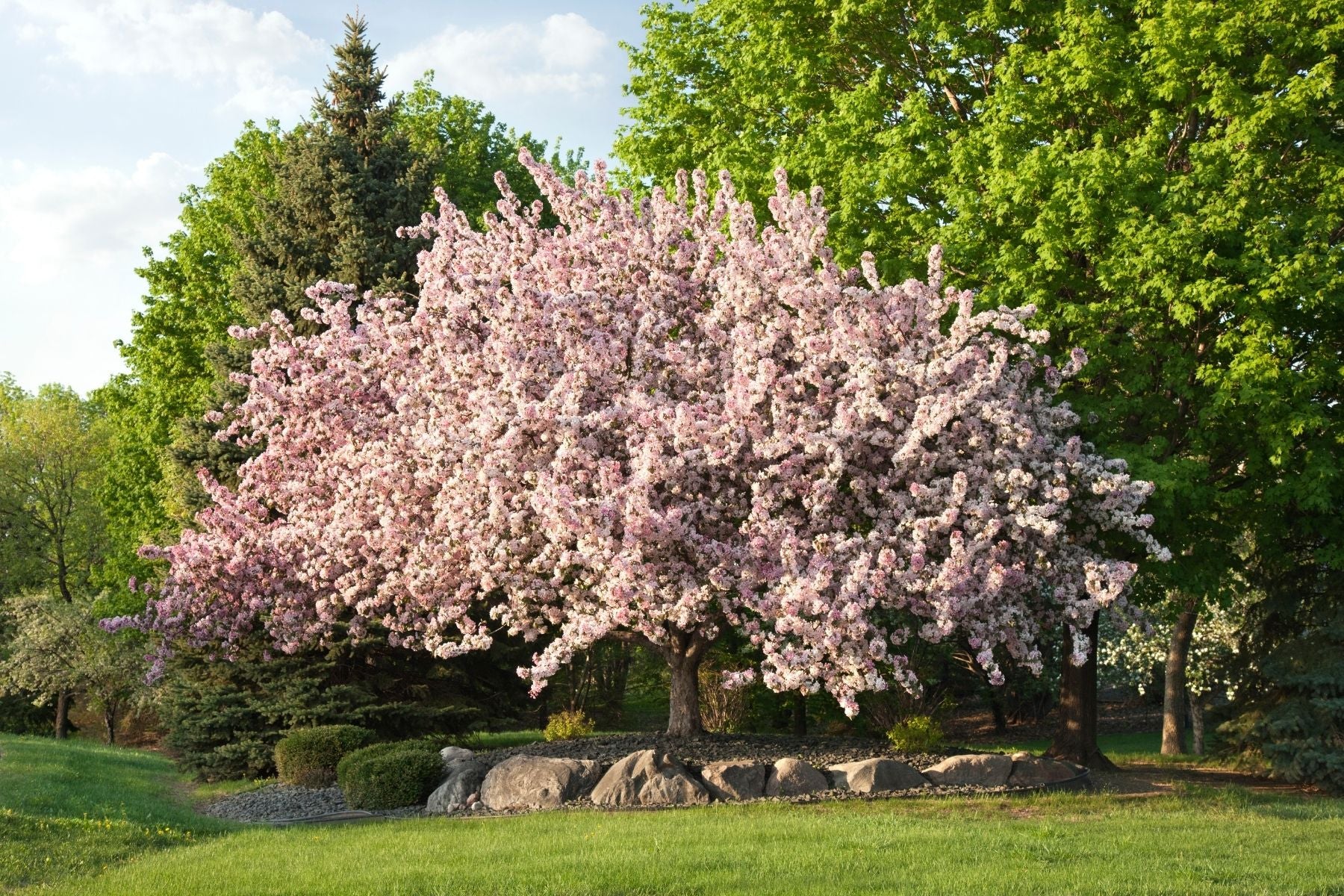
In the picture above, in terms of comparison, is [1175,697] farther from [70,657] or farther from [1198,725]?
[70,657]

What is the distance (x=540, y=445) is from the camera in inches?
A: 598

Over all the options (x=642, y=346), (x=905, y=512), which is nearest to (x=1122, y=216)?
(x=905, y=512)

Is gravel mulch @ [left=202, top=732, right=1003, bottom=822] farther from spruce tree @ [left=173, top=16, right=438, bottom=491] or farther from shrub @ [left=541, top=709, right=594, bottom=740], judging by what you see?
spruce tree @ [left=173, top=16, right=438, bottom=491]

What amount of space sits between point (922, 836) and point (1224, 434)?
33.1 ft

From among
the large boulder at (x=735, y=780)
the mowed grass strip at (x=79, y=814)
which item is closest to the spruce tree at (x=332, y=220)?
the mowed grass strip at (x=79, y=814)

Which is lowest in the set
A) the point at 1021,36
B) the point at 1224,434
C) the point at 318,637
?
the point at 318,637

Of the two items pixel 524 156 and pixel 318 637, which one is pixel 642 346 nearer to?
pixel 524 156

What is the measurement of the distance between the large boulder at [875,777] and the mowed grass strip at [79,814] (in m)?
7.70

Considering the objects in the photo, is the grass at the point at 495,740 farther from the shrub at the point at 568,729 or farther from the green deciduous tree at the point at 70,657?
the green deciduous tree at the point at 70,657

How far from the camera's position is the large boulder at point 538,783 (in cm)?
1494

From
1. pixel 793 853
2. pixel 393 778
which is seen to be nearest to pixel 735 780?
pixel 793 853

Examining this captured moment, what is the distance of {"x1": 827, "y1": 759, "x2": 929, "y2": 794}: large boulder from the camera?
14891mm

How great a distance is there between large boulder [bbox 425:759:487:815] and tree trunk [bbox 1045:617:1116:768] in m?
9.26

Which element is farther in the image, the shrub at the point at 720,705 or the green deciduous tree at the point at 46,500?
the green deciduous tree at the point at 46,500
